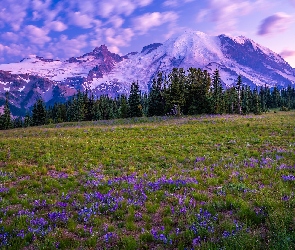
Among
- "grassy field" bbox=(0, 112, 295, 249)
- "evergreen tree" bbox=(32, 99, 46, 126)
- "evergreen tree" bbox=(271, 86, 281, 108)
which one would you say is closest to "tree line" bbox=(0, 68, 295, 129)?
"evergreen tree" bbox=(32, 99, 46, 126)

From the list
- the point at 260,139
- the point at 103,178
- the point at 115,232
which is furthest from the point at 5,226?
the point at 260,139

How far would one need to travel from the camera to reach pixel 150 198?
10.8 metres

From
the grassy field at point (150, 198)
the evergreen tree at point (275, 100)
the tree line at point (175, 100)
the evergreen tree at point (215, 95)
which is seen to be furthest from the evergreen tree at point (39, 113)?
the evergreen tree at point (275, 100)

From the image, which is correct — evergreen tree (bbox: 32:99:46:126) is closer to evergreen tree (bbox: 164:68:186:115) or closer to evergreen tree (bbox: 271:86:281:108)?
evergreen tree (bbox: 164:68:186:115)

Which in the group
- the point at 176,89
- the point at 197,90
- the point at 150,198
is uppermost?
the point at 176,89

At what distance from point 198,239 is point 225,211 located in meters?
2.37

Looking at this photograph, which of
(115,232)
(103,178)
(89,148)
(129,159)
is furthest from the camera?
(89,148)

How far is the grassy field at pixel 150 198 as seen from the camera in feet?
24.9

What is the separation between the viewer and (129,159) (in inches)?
725

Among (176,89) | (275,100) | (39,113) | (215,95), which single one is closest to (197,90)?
(215,95)

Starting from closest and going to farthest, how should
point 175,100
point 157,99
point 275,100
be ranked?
point 175,100 < point 157,99 < point 275,100

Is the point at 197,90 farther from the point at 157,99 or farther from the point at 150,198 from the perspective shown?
the point at 150,198

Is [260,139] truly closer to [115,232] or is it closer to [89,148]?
[89,148]

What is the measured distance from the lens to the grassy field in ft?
24.9
